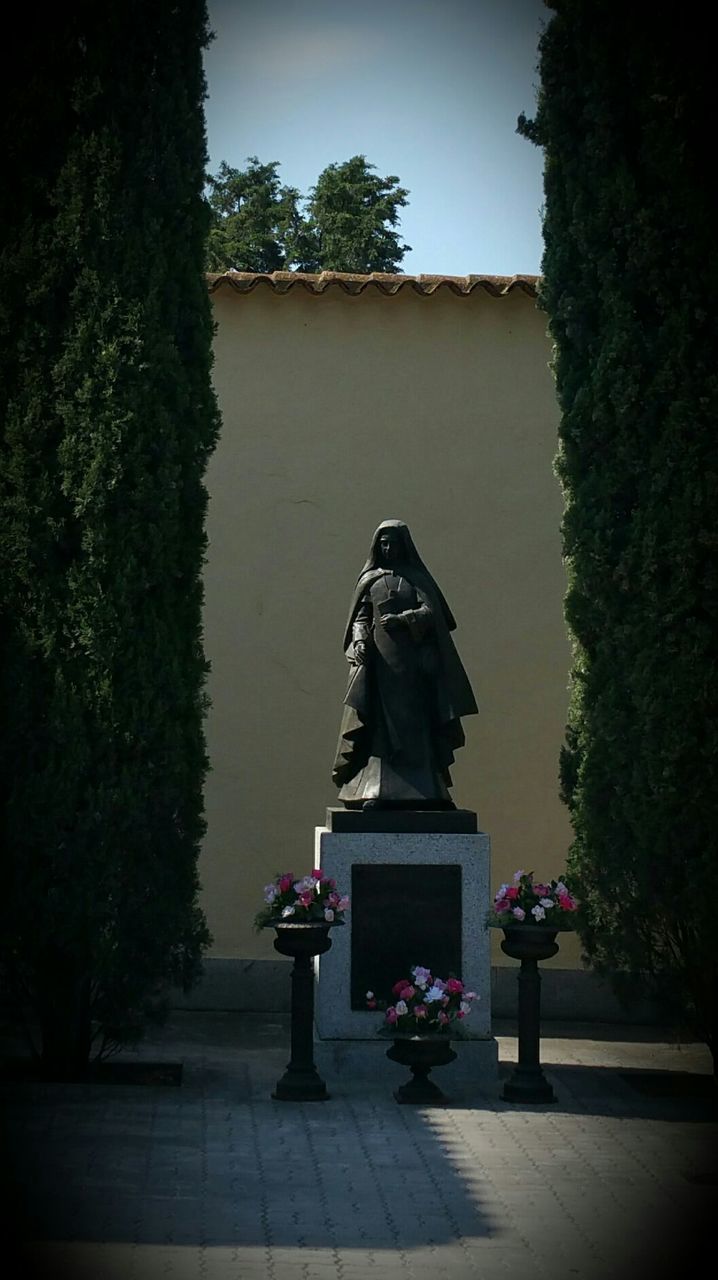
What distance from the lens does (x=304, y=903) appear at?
690cm

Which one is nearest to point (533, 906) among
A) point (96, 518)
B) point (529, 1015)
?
point (529, 1015)

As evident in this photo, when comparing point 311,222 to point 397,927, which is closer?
point 397,927

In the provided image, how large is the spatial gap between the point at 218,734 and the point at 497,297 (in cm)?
298

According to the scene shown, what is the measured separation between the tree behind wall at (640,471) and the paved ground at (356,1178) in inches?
Result: 35.5

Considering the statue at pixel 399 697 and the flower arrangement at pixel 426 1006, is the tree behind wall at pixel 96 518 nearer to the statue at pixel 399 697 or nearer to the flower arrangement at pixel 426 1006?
the statue at pixel 399 697

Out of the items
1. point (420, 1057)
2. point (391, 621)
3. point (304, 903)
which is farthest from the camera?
point (391, 621)

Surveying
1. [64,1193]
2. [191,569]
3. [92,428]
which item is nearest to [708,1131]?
[64,1193]

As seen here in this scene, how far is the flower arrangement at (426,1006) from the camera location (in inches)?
267

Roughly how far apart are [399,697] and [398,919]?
1030 mm

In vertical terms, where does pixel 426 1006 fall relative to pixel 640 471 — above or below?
below

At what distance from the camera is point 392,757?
24.9 ft

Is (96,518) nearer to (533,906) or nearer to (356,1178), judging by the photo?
(533,906)

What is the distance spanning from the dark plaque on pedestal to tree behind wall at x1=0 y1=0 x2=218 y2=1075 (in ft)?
2.38

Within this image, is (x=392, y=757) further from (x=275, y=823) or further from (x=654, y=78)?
(x=654, y=78)
